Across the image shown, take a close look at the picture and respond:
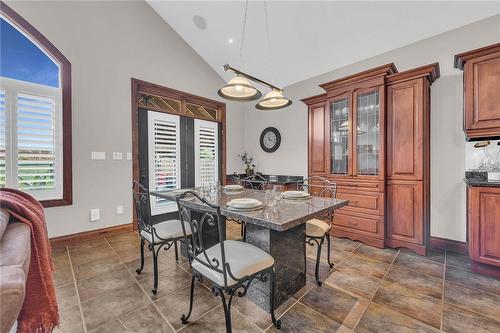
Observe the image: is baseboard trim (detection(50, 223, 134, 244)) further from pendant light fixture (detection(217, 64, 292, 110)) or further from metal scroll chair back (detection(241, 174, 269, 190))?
pendant light fixture (detection(217, 64, 292, 110))

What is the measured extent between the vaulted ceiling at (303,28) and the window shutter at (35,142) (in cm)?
242

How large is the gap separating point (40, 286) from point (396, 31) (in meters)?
4.16

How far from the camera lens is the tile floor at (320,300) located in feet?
5.14

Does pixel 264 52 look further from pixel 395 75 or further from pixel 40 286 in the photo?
pixel 40 286

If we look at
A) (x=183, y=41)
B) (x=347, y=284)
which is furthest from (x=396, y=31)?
(x=183, y=41)

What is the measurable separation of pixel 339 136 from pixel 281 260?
7.33 feet

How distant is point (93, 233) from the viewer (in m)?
3.24

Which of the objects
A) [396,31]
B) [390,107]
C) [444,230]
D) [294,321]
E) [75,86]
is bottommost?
[294,321]

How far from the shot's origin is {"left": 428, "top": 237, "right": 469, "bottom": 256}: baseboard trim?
8.92 feet

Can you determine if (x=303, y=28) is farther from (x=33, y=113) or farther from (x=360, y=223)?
(x=33, y=113)

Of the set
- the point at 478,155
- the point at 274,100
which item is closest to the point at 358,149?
the point at 478,155

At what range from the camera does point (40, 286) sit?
2.64 ft

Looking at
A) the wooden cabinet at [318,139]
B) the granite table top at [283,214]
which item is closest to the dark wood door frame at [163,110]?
the wooden cabinet at [318,139]

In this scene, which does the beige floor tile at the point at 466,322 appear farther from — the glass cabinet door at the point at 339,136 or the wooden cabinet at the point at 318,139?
the wooden cabinet at the point at 318,139
